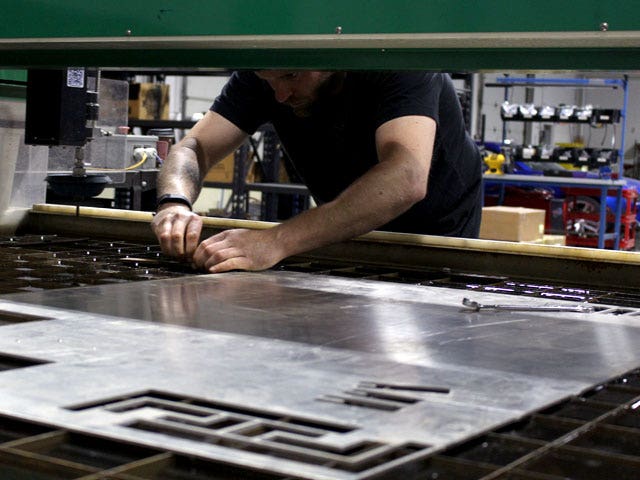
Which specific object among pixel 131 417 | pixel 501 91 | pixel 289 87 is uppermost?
pixel 501 91

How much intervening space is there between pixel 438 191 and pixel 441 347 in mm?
1384

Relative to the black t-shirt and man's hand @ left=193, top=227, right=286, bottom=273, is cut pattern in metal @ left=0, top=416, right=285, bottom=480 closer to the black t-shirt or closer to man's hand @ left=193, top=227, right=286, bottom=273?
man's hand @ left=193, top=227, right=286, bottom=273

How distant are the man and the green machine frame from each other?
18.8 inches

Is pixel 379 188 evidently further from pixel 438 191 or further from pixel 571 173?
pixel 571 173

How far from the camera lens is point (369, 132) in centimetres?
246

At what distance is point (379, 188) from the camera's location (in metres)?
2.17

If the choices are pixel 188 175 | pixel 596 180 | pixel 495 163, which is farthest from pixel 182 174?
pixel 495 163

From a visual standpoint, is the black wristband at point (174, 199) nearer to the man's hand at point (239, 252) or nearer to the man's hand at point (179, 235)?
the man's hand at point (179, 235)

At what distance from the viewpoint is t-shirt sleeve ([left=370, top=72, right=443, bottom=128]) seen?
7.56 ft

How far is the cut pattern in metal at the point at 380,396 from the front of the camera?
1.01 metres

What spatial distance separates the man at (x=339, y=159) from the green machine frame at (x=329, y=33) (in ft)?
1.56

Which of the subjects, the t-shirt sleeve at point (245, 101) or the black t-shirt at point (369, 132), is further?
the t-shirt sleeve at point (245, 101)

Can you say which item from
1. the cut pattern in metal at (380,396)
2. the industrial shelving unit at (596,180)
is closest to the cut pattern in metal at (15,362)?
the cut pattern in metal at (380,396)

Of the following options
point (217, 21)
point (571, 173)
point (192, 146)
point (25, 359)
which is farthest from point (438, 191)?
point (571, 173)
